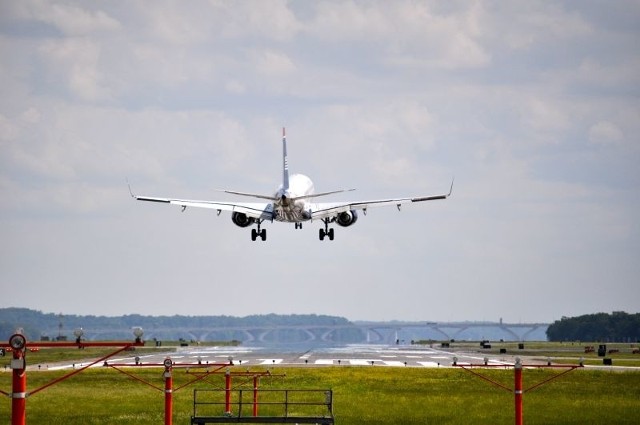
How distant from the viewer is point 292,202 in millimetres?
104562

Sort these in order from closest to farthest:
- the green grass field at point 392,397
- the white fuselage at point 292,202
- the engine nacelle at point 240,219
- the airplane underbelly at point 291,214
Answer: the green grass field at point 392,397 < the white fuselage at point 292,202 < the airplane underbelly at point 291,214 < the engine nacelle at point 240,219

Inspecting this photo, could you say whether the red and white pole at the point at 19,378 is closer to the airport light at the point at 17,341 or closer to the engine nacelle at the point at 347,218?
the airport light at the point at 17,341

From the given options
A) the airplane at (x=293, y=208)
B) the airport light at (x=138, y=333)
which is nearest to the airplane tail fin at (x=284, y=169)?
the airplane at (x=293, y=208)

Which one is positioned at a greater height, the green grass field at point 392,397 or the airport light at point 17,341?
the airport light at point 17,341

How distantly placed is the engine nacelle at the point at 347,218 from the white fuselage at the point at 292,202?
441cm

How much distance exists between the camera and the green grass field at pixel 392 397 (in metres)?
61.8

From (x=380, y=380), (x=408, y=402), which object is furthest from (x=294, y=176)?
(x=408, y=402)

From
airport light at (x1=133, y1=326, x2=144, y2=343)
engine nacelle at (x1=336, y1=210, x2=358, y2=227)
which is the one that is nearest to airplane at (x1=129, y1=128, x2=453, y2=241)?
engine nacelle at (x1=336, y1=210, x2=358, y2=227)

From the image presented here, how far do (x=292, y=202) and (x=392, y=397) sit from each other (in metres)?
32.0

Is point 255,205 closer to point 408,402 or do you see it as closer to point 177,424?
point 408,402

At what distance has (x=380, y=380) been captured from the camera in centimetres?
9450

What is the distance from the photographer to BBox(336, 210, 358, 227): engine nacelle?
4456 inches

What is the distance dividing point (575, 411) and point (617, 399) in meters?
10.9

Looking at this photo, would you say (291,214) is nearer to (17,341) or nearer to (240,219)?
(240,219)
